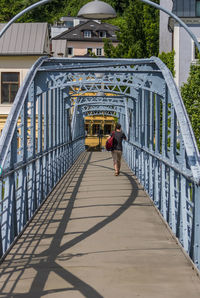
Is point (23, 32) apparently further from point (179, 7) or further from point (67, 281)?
point (67, 281)

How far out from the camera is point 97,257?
8266 mm

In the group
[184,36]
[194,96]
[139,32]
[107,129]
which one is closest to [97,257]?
[194,96]

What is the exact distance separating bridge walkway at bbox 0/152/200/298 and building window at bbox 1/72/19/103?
2528 cm

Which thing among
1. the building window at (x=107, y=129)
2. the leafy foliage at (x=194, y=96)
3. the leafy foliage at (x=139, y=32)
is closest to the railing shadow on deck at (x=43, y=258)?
the leafy foliage at (x=194, y=96)

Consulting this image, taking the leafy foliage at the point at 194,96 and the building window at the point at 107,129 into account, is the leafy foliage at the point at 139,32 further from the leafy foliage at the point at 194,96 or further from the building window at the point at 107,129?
the building window at the point at 107,129

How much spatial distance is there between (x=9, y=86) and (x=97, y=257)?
103ft

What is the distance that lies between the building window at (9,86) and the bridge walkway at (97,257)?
2528cm

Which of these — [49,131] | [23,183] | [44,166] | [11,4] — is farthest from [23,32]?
[11,4]

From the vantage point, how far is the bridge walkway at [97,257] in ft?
21.9

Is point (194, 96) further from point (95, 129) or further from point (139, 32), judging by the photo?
point (95, 129)

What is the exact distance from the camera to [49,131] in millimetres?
18922

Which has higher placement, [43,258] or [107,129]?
[43,258]

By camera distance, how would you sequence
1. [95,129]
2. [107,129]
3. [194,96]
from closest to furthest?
[194,96]
[107,129]
[95,129]

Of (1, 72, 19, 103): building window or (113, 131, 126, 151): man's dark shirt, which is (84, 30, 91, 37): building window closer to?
(1, 72, 19, 103): building window
